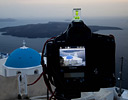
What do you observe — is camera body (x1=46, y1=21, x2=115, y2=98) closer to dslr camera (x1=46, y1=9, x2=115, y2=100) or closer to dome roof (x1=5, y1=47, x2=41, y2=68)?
dslr camera (x1=46, y1=9, x2=115, y2=100)

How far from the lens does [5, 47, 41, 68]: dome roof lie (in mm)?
5418

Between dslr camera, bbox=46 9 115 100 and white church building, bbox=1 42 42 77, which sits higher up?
dslr camera, bbox=46 9 115 100

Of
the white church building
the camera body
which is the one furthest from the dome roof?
the camera body

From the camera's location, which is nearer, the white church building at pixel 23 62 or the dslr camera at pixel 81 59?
the dslr camera at pixel 81 59

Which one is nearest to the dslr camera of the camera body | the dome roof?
the camera body

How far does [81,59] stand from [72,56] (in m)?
0.06

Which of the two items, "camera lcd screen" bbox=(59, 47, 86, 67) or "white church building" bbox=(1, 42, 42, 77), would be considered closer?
"camera lcd screen" bbox=(59, 47, 86, 67)

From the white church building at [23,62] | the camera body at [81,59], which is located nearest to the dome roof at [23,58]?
the white church building at [23,62]

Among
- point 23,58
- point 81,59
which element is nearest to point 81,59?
point 81,59

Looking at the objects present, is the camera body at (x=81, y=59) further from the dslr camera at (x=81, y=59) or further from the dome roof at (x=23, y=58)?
the dome roof at (x=23, y=58)

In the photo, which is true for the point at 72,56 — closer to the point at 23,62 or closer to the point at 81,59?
the point at 81,59

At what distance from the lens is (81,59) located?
1.15m

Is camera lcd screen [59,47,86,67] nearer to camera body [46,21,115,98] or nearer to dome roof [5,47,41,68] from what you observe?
camera body [46,21,115,98]

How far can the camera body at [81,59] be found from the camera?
1.09 metres
